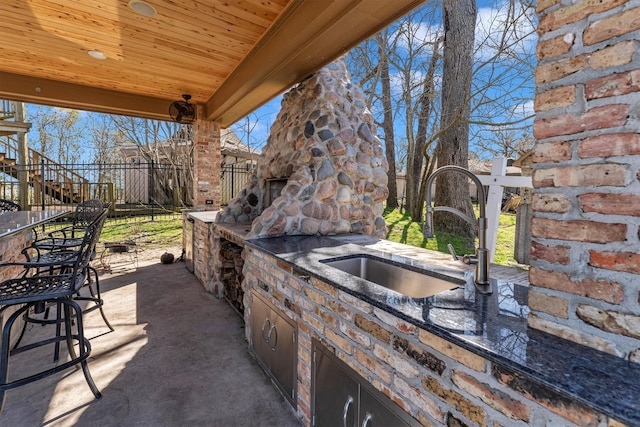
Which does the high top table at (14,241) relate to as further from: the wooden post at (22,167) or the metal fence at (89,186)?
the wooden post at (22,167)

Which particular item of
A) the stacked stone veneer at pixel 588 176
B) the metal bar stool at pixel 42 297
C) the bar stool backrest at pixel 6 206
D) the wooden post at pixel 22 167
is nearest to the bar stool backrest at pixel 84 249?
the metal bar stool at pixel 42 297

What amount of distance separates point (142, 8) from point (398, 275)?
2907mm

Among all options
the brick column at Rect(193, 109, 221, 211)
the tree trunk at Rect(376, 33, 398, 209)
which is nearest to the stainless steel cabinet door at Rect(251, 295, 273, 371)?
the brick column at Rect(193, 109, 221, 211)

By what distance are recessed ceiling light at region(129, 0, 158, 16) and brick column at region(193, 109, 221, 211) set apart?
279 cm

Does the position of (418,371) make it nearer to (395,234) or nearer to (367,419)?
(367,419)

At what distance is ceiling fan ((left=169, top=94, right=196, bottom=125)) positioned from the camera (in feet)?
15.6

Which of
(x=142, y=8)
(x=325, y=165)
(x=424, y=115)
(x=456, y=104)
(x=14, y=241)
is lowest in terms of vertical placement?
(x=14, y=241)

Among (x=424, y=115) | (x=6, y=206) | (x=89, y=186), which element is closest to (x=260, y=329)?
(x=6, y=206)

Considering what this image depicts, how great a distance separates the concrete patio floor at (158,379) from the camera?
1.94 metres

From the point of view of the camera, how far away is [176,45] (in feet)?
10.4

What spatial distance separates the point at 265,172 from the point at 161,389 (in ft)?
8.59

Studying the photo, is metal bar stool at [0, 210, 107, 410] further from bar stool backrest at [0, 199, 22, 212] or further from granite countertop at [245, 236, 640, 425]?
bar stool backrest at [0, 199, 22, 212]

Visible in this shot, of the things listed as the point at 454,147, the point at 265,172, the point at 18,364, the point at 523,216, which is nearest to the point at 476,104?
the point at 454,147

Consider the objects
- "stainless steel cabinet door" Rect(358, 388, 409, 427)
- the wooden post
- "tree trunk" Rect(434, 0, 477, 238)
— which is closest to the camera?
"stainless steel cabinet door" Rect(358, 388, 409, 427)
